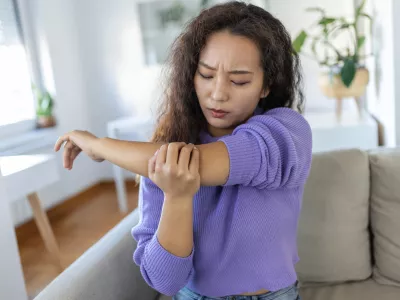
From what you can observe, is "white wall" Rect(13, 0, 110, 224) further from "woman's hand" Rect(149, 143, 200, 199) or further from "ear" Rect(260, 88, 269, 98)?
"woman's hand" Rect(149, 143, 200, 199)

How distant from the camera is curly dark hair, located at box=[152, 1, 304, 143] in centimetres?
78

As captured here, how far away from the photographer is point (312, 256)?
1241 mm

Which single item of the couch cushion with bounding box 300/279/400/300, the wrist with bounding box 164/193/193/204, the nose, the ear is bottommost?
the couch cushion with bounding box 300/279/400/300

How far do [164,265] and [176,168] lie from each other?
21 cm

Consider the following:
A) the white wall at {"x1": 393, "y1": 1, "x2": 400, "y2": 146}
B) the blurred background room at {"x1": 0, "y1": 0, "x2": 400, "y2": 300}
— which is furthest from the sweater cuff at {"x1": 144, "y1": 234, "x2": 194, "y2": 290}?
the white wall at {"x1": 393, "y1": 1, "x2": 400, "y2": 146}

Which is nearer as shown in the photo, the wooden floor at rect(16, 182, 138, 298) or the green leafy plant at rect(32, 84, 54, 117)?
the wooden floor at rect(16, 182, 138, 298)

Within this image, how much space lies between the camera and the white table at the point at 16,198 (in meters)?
1.39

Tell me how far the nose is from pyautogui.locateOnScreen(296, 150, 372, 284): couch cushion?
590 mm

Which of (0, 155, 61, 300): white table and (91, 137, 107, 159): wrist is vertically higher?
(91, 137, 107, 159): wrist

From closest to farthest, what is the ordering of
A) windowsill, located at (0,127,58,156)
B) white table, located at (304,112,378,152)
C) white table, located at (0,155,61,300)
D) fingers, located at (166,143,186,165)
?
fingers, located at (166,143,186,165) < white table, located at (0,155,61,300) < white table, located at (304,112,378,152) < windowsill, located at (0,127,58,156)

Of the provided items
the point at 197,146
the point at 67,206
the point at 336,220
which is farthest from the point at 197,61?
the point at 67,206

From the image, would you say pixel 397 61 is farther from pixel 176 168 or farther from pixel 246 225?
pixel 176 168

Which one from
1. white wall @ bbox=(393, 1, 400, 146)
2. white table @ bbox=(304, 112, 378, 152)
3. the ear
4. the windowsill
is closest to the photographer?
the ear

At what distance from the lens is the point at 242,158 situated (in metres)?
0.68
